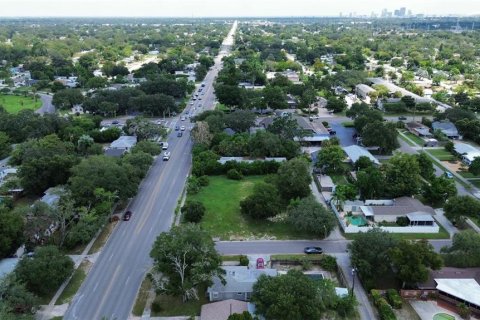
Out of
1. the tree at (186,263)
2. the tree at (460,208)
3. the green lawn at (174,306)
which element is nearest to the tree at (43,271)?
the tree at (186,263)

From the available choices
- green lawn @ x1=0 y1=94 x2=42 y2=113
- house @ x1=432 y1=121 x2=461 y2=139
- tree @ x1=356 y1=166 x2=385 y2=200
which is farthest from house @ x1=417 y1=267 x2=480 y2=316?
green lawn @ x1=0 y1=94 x2=42 y2=113

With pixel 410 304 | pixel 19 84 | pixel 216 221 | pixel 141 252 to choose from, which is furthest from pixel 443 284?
pixel 19 84

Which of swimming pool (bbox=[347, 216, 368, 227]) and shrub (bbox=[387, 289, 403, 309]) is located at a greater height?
shrub (bbox=[387, 289, 403, 309])

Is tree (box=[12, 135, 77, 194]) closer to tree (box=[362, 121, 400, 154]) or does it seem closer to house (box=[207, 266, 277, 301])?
house (box=[207, 266, 277, 301])

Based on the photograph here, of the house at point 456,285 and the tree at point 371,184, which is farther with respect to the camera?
the tree at point 371,184

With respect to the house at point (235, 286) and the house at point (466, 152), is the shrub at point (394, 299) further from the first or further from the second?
the house at point (466, 152)
